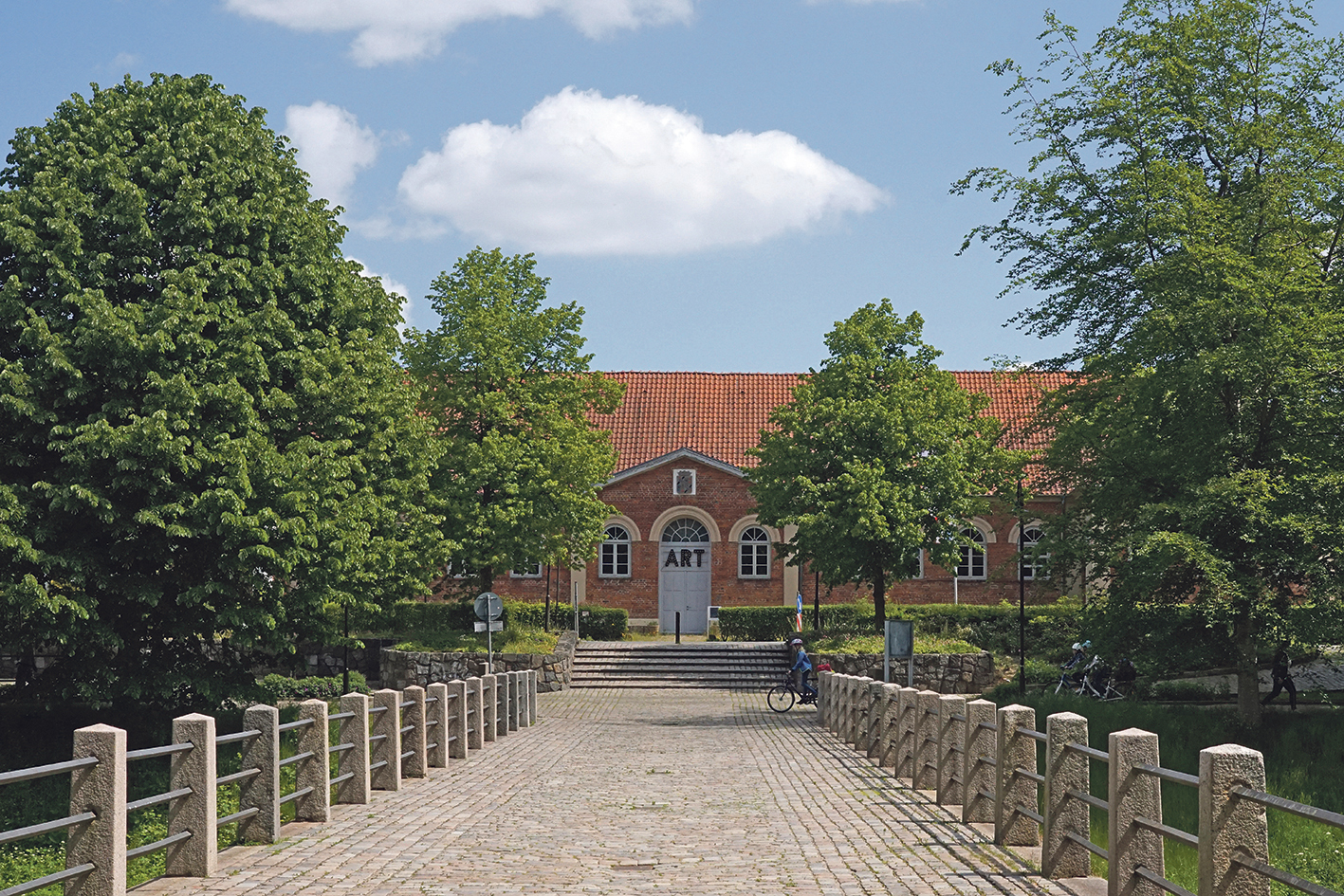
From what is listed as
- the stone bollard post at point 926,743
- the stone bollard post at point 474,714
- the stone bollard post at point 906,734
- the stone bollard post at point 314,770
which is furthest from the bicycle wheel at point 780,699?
the stone bollard post at point 314,770

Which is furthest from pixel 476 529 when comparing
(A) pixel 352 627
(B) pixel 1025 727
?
(B) pixel 1025 727

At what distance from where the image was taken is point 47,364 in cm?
1805

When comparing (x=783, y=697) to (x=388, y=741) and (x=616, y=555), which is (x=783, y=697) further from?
(x=616, y=555)

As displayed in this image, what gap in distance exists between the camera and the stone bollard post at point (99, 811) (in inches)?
293

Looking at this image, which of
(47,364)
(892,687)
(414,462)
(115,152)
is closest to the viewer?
(892,687)

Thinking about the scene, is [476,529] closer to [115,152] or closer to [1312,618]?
[115,152]

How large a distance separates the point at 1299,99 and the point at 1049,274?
187 inches

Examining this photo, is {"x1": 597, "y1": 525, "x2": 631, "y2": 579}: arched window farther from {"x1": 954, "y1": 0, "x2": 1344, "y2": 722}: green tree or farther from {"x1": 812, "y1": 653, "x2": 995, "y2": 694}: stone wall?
{"x1": 954, "y1": 0, "x2": 1344, "y2": 722}: green tree

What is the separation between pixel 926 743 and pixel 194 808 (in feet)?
26.1

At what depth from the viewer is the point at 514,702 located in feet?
75.8

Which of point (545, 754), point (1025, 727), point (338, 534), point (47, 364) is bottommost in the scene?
point (545, 754)

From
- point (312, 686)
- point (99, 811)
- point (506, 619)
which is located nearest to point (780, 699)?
point (312, 686)

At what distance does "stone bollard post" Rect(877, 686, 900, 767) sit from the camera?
16953 mm

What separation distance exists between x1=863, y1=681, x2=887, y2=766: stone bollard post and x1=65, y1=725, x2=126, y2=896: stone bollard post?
11494 mm
